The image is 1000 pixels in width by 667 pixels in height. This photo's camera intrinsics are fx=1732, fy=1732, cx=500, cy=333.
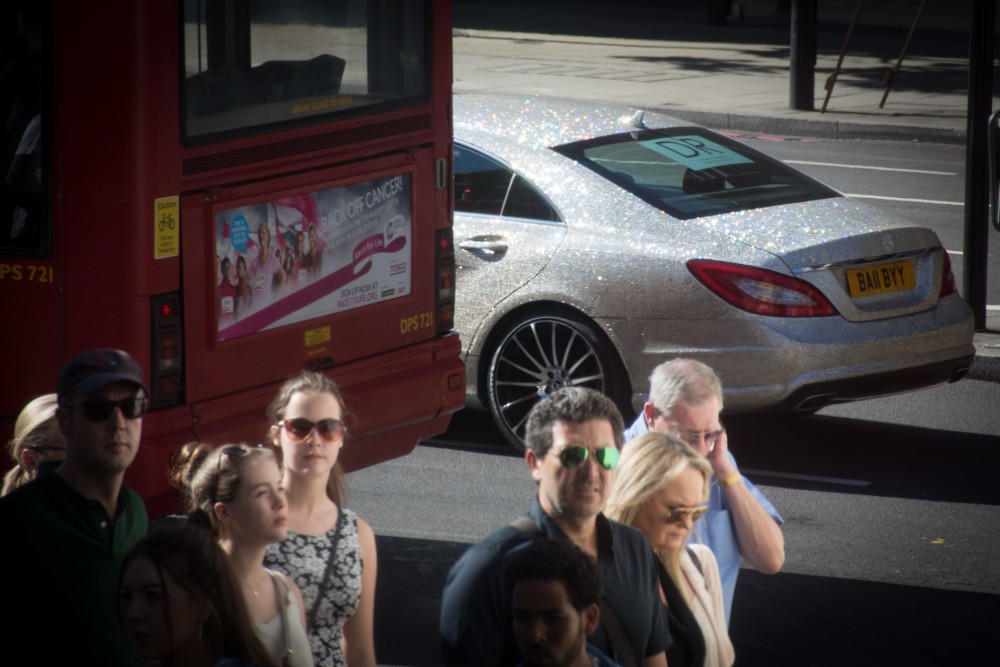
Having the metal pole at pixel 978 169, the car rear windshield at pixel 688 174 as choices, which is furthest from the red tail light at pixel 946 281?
the metal pole at pixel 978 169

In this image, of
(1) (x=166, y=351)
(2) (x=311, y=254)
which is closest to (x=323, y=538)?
(1) (x=166, y=351)

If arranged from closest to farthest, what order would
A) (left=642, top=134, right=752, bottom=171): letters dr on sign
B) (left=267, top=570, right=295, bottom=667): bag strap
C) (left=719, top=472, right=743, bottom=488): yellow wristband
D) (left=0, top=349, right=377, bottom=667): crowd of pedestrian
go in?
(left=0, top=349, right=377, bottom=667): crowd of pedestrian < (left=267, top=570, right=295, bottom=667): bag strap < (left=719, top=472, right=743, bottom=488): yellow wristband < (left=642, top=134, right=752, bottom=171): letters dr on sign

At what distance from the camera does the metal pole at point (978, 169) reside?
1118cm

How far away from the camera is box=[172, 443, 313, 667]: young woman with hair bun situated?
428cm

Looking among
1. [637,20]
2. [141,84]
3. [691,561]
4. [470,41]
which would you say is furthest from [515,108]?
[637,20]

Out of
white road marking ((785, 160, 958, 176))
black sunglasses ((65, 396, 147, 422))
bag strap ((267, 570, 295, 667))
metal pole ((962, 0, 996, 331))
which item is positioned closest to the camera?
bag strap ((267, 570, 295, 667))

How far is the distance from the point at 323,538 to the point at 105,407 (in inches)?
28.1

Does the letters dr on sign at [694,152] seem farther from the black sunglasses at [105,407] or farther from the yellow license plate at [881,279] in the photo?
the black sunglasses at [105,407]

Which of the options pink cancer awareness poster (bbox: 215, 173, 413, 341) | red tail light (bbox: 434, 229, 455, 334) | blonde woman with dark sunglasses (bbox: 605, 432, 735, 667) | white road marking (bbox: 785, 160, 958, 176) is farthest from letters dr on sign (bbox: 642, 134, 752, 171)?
white road marking (bbox: 785, 160, 958, 176)

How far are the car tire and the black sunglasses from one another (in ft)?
13.9

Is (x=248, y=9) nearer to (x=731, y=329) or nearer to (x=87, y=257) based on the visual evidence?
(x=87, y=257)

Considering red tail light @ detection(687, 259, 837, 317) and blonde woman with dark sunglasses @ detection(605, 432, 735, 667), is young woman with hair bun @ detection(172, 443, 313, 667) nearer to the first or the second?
blonde woman with dark sunglasses @ detection(605, 432, 735, 667)

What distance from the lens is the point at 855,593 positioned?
6914 millimetres

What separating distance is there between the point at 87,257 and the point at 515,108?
376 centimetres
